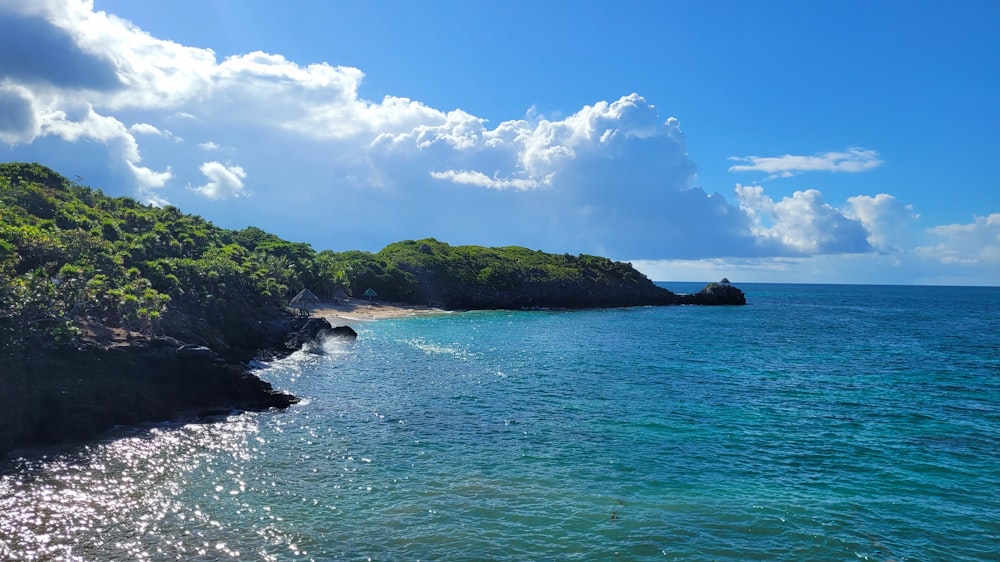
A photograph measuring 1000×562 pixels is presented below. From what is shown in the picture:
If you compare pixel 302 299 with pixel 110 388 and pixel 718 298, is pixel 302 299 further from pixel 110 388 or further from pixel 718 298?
pixel 718 298

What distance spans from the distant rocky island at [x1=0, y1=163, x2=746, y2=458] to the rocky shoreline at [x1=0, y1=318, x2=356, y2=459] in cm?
5


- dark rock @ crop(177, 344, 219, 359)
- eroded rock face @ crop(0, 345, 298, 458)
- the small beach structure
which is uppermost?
the small beach structure

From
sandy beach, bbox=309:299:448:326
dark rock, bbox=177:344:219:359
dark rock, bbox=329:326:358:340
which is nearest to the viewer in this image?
dark rock, bbox=177:344:219:359

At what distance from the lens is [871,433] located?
87.0 feet

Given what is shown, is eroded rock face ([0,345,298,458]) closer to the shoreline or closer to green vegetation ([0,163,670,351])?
green vegetation ([0,163,670,351])

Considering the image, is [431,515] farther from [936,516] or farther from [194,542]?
[936,516]

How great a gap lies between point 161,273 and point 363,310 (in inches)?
1838

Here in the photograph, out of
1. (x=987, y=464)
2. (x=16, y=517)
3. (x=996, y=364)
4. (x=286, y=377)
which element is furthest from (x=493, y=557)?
(x=996, y=364)

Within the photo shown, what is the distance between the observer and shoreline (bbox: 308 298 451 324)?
80.6 metres

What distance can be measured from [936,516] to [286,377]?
115 feet

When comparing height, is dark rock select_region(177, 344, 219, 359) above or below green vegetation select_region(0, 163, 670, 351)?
below

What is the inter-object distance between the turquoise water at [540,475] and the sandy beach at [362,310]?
40171 mm

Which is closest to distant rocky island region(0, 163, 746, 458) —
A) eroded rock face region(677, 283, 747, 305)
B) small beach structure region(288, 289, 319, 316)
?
small beach structure region(288, 289, 319, 316)

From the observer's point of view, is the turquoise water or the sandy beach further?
the sandy beach
